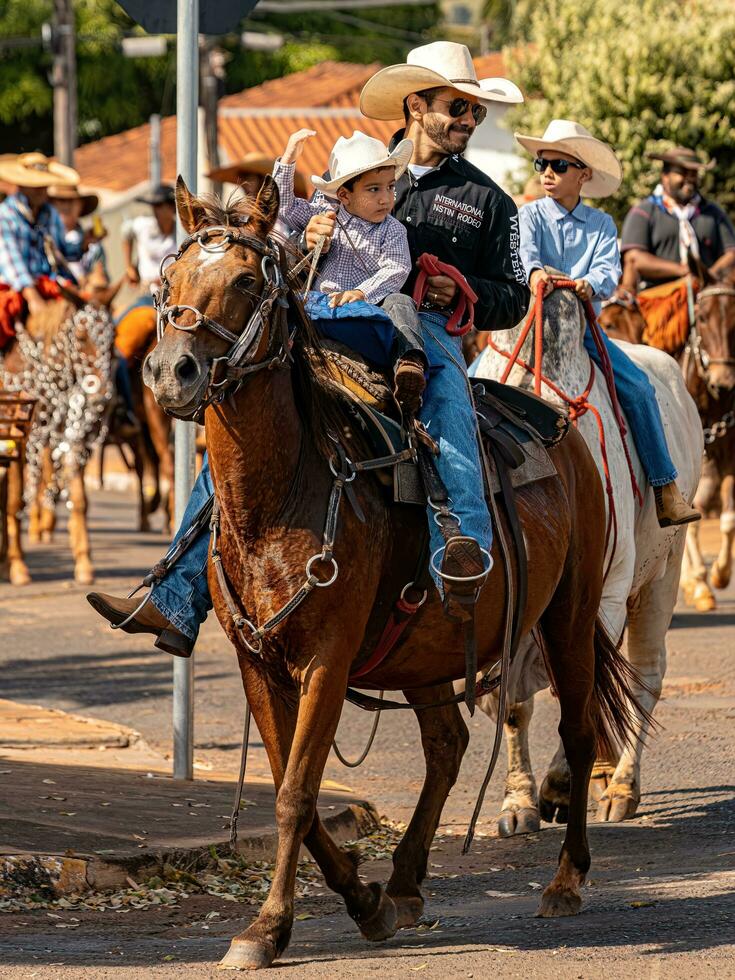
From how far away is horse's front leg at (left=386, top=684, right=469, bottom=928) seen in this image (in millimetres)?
6598

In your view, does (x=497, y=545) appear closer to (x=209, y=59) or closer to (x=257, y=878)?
(x=257, y=878)

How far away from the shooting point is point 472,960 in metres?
5.87

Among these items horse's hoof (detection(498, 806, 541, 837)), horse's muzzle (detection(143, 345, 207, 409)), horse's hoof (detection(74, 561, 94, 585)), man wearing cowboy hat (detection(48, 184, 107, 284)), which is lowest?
horse's hoof (detection(74, 561, 94, 585))

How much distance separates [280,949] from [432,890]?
1657 millimetres

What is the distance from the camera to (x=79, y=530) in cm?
1658

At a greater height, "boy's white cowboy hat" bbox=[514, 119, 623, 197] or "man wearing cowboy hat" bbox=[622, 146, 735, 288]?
"boy's white cowboy hat" bbox=[514, 119, 623, 197]

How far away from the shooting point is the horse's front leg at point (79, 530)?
16594mm

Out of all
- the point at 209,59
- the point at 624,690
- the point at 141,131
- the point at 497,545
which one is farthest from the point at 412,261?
the point at 141,131

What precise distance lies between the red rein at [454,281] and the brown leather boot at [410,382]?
0.52 m

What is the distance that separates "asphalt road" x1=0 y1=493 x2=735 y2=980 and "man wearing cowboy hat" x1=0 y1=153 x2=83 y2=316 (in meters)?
4.43

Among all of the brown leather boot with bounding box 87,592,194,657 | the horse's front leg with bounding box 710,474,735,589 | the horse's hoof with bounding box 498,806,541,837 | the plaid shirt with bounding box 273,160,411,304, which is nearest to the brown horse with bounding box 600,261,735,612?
the horse's front leg with bounding box 710,474,735,589

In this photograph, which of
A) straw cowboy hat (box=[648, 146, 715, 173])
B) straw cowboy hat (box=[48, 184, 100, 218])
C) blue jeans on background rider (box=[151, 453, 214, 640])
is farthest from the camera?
straw cowboy hat (box=[48, 184, 100, 218])

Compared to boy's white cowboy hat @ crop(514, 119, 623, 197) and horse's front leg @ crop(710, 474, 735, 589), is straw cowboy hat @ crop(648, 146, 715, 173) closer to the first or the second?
horse's front leg @ crop(710, 474, 735, 589)

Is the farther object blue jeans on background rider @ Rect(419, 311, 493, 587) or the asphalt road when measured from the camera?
blue jeans on background rider @ Rect(419, 311, 493, 587)
